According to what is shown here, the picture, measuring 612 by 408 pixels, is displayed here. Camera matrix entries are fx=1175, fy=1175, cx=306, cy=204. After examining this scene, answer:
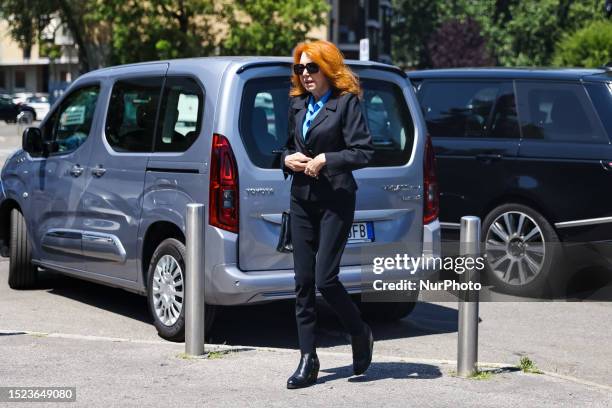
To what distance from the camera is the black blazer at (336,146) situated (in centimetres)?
575

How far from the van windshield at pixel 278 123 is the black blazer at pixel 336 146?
1400 mm

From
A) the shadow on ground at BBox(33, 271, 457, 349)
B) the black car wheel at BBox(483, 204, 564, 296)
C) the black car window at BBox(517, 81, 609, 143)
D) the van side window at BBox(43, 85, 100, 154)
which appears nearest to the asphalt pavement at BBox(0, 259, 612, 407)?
the shadow on ground at BBox(33, 271, 457, 349)

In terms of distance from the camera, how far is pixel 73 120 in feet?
30.0

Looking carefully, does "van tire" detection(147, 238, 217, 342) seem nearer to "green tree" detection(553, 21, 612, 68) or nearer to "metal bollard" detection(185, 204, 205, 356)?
"metal bollard" detection(185, 204, 205, 356)

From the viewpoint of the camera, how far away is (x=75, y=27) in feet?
157

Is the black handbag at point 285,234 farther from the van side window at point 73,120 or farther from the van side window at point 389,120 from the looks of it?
the van side window at point 73,120

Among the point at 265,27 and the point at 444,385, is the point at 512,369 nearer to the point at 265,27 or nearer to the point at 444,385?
the point at 444,385

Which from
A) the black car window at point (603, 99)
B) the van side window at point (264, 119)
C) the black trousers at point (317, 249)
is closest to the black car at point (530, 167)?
the black car window at point (603, 99)

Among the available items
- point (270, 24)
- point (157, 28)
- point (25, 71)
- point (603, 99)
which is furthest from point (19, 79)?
point (603, 99)

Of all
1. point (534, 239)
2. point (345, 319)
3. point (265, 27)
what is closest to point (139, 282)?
point (345, 319)

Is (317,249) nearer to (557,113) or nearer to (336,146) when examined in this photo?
(336,146)

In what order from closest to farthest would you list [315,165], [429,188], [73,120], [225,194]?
[315,165], [225,194], [429,188], [73,120]

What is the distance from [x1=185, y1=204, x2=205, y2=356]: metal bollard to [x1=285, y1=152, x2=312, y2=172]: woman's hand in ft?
3.11

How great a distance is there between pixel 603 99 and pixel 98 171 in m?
4.15
